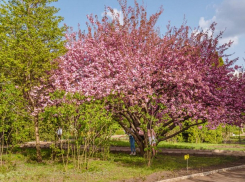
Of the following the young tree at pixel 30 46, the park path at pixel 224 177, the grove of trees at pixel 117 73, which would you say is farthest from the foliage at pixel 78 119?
the park path at pixel 224 177

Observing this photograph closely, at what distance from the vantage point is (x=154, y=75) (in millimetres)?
13188

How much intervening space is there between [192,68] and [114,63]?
3736mm

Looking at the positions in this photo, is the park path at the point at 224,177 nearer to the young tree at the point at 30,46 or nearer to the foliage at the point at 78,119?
the foliage at the point at 78,119

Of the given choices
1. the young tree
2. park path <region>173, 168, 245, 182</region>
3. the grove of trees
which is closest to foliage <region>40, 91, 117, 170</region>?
the grove of trees

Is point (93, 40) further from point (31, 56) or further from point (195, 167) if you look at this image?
point (195, 167)

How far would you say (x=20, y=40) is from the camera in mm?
13883

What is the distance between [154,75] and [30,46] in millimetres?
6001

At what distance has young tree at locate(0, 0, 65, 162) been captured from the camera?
13.6 metres

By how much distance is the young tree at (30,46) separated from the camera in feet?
44.6

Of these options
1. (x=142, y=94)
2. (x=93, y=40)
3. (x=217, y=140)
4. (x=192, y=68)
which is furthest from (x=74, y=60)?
(x=217, y=140)

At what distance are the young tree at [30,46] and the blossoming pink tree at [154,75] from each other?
3.15 feet

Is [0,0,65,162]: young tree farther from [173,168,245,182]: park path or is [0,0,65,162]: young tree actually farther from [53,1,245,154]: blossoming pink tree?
[173,168,245,182]: park path

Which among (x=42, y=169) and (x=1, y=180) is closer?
(x=1, y=180)

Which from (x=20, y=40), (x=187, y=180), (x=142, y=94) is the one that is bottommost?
(x=187, y=180)
